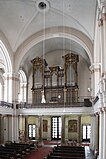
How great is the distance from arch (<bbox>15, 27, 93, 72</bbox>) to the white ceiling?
45cm

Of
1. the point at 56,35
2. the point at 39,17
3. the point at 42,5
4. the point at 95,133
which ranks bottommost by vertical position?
the point at 95,133

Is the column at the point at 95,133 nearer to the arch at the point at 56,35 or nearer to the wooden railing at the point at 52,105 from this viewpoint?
the wooden railing at the point at 52,105

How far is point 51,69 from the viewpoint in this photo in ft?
92.2

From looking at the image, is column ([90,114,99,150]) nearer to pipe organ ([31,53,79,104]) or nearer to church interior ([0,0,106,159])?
church interior ([0,0,106,159])

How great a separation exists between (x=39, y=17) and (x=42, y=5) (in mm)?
1798

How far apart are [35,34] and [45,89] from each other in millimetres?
6197

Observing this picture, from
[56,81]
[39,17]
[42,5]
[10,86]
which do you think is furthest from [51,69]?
[42,5]

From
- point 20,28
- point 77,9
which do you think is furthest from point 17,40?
point 77,9

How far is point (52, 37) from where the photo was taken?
2612 cm

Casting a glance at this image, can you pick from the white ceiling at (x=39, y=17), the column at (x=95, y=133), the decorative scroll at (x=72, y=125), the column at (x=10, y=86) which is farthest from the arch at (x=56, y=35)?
the decorative scroll at (x=72, y=125)

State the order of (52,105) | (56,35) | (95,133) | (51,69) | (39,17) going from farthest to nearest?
1. (51,69)
2. (56,35)
3. (52,105)
4. (39,17)
5. (95,133)

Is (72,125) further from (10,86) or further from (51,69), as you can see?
(10,86)

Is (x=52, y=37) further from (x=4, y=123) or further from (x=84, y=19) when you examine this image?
(x=4, y=123)

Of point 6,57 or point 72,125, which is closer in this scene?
point 6,57
